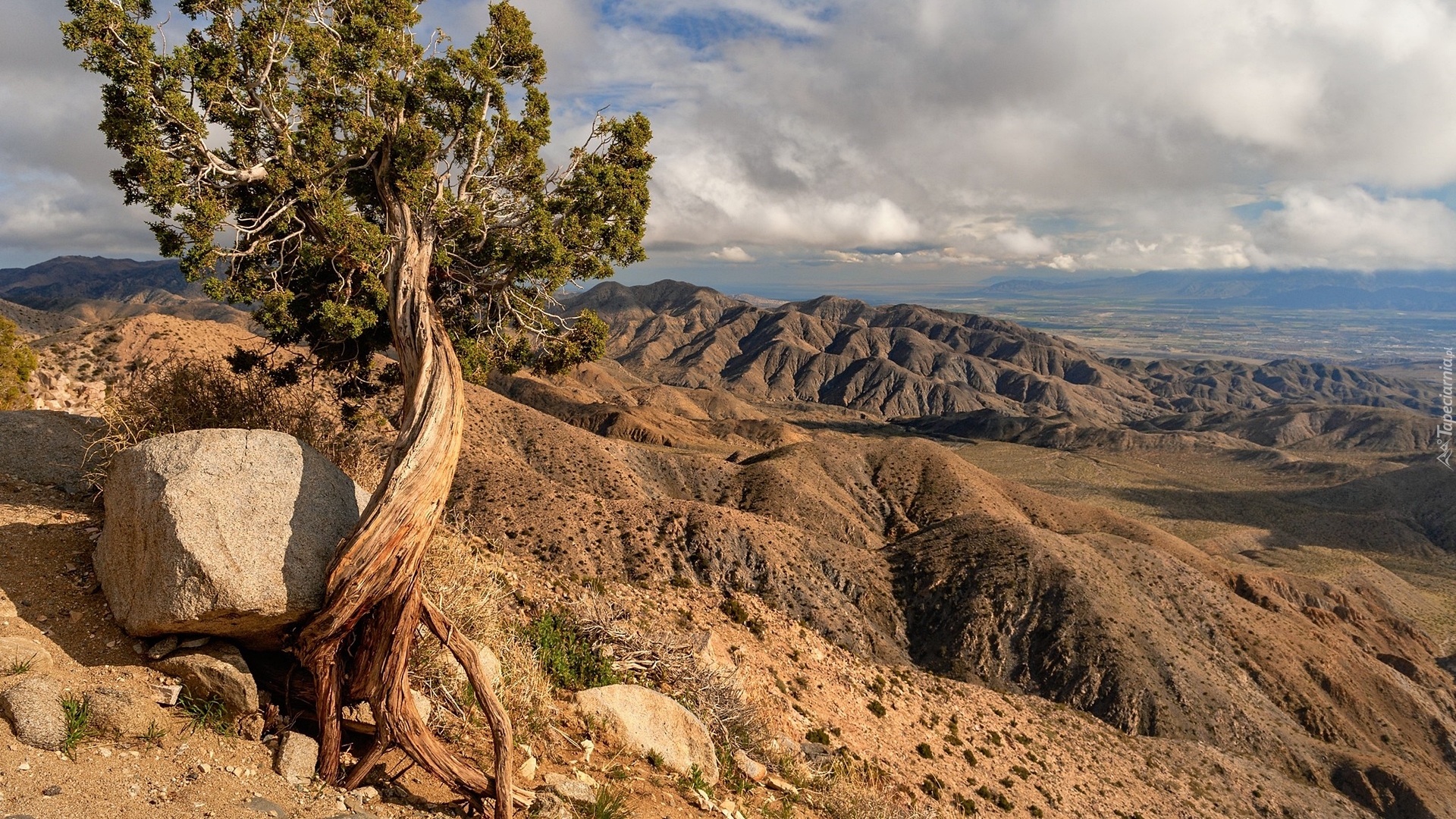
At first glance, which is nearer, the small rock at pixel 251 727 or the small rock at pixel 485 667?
the small rock at pixel 251 727

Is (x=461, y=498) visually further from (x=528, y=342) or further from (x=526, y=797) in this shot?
(x=526, y=797)

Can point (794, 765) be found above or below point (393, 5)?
below

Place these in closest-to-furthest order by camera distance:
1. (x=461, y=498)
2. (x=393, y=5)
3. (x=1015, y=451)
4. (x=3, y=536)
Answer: (x=3, y=536) → (x=393, y=5) → (x=461, y=498) → (x=1015, y=451)

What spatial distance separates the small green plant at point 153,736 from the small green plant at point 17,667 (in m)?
1.23

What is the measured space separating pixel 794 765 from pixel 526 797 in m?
6.56

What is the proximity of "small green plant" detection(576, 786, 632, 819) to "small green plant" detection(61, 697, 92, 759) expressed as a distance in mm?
4464

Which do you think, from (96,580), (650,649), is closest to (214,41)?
(96,580)

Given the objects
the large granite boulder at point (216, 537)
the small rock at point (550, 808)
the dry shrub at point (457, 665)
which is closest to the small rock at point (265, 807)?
the large granite boulder at point (216, 537)

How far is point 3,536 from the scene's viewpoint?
7.97 meters

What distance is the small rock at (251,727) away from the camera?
644 cm

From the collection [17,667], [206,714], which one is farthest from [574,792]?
[17,667]

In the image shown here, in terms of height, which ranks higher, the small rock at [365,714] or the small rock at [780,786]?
the small rock at [365,714]

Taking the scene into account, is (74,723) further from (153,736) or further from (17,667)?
(17,667)

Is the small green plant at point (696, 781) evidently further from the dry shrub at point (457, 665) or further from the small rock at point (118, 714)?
the small rock at point (118, 714)
